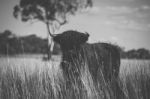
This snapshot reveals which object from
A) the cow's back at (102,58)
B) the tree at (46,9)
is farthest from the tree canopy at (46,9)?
the cow's back at (102,58)

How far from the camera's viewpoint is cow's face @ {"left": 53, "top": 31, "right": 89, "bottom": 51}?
454 centimetres

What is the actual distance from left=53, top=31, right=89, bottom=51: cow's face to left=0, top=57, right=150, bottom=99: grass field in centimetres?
78

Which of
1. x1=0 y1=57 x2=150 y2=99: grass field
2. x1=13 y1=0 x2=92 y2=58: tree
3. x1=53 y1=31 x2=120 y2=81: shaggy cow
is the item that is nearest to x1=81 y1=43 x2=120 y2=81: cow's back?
x1=53 y1=31 x2=120 y2=81: shaggy cow

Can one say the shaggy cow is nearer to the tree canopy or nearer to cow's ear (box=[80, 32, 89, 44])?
cow's ear (box=[80, 32, 89, 44])

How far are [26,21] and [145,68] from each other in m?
24.5

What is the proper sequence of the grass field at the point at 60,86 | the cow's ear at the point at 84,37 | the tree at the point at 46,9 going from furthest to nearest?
1. the tree at the point at 46,9
2. the cow's ear at the point at 84,37
3. the grass field at the point at 60,86

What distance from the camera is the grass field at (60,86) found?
9.84ft

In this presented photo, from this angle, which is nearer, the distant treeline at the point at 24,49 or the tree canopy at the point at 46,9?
the distant treeline at the point at 24,49

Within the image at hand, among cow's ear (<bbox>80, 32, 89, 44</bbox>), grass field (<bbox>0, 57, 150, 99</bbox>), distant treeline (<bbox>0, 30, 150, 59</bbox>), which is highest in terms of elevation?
cow's ear (<bbox>80, 32, 89, 44</bbox>)

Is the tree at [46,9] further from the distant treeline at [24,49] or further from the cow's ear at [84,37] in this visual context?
the cow's ear at [84,37]

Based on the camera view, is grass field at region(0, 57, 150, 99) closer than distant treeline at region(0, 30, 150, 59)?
Yes

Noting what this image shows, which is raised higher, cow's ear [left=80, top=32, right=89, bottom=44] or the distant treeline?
cow's ear [left=80, top=32, right=89, bottom=44]

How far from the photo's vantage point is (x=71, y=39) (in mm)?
4574

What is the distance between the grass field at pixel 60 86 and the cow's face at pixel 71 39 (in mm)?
777
